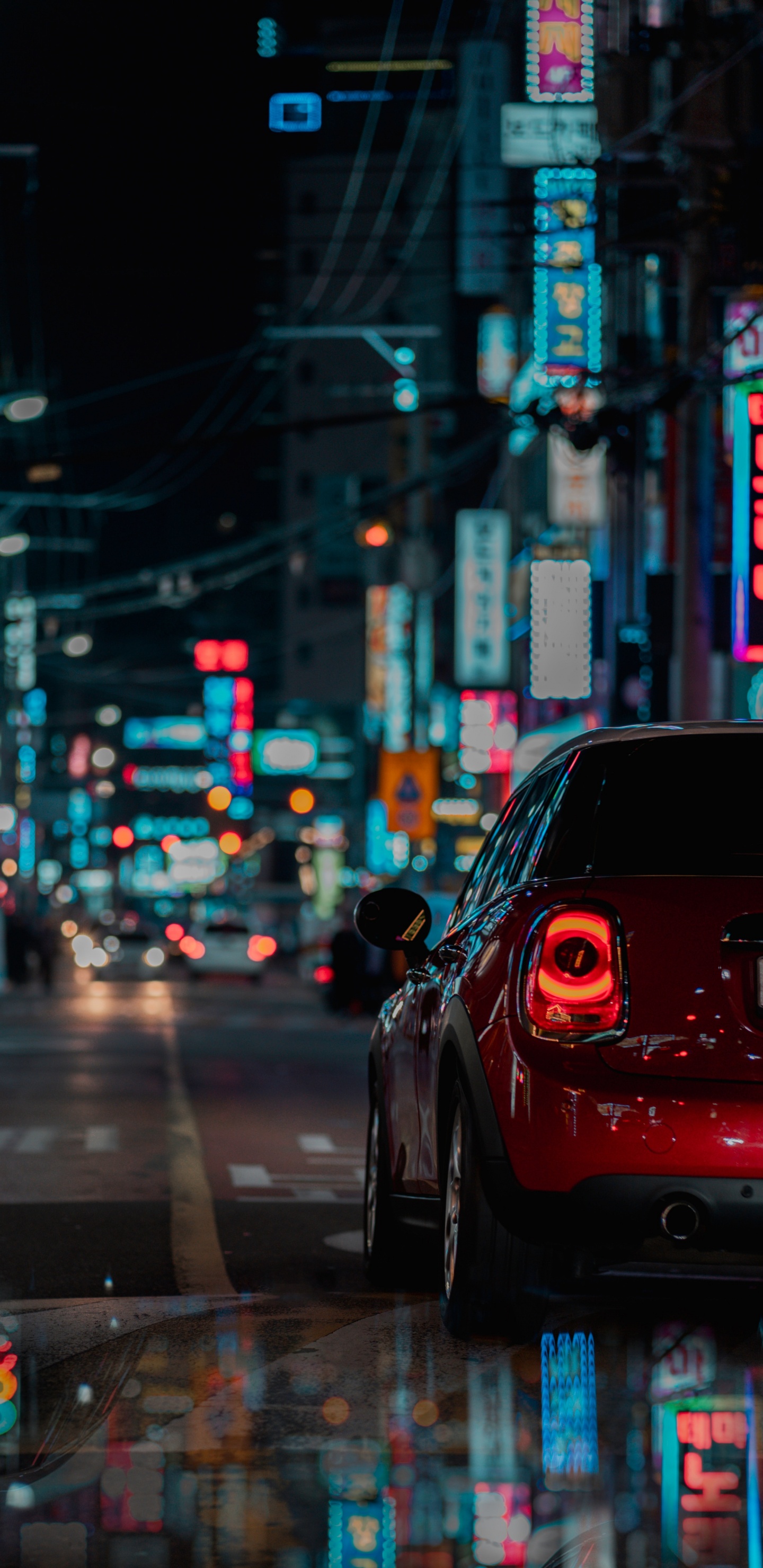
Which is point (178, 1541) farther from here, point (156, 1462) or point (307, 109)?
point (307, 109)

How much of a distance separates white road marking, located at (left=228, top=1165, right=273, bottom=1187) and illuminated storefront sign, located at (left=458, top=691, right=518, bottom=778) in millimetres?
33310

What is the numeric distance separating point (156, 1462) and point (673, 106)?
19968 millimetres

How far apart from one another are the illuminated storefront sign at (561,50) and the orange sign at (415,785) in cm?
1964

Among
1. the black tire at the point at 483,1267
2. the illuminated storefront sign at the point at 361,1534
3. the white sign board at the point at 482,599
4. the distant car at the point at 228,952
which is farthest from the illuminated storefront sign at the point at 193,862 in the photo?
the illuminated storefront sign at the point at 361,1534

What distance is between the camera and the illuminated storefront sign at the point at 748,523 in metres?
20.2

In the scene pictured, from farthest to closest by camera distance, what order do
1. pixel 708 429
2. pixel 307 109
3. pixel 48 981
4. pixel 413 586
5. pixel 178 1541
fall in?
pixel 413 586, pixel 307 109, pixel 48 981, pixel 708 429, pixel 178 1541

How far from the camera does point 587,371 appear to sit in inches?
968

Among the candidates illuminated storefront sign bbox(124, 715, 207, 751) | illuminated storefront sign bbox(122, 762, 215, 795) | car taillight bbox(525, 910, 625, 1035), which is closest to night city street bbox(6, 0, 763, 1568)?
car taillight bbox(525, 910, 625, 1035)

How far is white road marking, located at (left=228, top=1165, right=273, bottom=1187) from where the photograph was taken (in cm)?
1125

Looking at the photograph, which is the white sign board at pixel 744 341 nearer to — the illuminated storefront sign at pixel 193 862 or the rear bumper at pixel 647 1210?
the rear bumper at pixel 647 1210

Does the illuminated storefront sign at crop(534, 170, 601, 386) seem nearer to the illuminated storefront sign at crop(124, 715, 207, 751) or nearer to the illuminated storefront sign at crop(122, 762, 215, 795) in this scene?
the illuminated storefront sign at crop(124, 715, 207, 751)

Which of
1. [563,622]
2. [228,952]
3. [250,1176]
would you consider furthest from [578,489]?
[250,1176]

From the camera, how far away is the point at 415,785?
4775 centimetres

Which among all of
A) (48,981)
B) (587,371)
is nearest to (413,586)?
(48,981)
